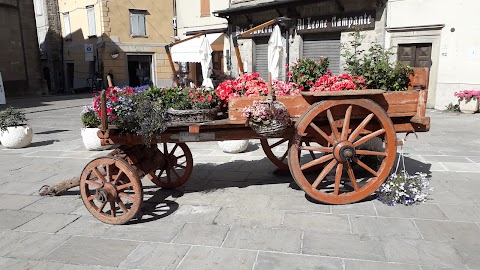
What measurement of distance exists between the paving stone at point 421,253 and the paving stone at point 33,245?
9.91 ft

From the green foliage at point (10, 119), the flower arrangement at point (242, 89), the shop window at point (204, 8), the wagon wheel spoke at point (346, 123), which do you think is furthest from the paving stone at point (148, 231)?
the shop window at point (204, 8)

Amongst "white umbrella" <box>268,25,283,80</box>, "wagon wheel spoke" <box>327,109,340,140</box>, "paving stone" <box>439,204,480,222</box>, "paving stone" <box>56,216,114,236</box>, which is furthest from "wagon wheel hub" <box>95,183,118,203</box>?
"white umbrella" <box>268,25,283,80</box>

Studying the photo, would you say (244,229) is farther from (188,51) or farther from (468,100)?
(188,51)

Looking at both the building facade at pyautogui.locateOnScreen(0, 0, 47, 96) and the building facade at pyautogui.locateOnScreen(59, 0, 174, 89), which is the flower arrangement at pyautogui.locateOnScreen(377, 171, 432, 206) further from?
the building facade at pyautogui.locateOnScreen(0, 0, 47, 96)

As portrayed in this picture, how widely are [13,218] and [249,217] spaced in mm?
2632

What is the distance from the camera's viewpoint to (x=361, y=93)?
383 cm

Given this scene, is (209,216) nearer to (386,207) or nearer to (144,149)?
(144,149)

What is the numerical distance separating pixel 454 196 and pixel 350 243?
197 centimetres

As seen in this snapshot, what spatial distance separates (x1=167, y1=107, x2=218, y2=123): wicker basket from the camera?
3.89 meters

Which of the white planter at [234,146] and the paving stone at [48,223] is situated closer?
the paving stone at [48,223]

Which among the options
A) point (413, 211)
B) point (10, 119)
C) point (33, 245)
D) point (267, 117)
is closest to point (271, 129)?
point (267, 117)

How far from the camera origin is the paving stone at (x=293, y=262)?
3047 millimetres

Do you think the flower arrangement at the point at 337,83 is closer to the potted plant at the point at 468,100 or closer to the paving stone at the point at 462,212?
the paving stone at the point at 462,212

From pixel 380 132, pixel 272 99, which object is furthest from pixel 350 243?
pixel 272 99
